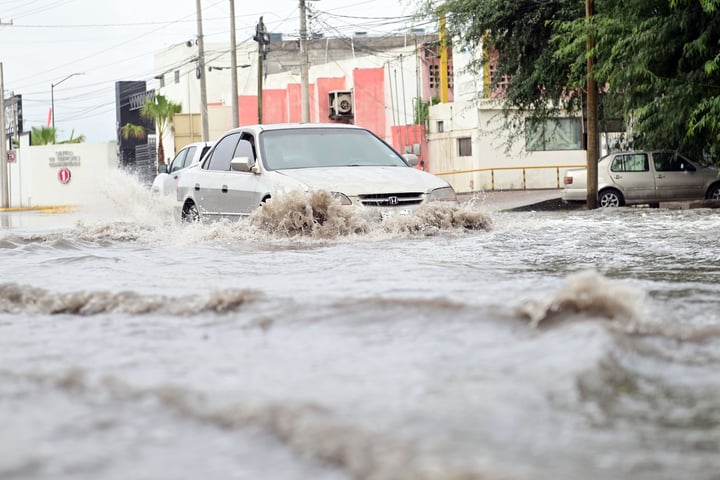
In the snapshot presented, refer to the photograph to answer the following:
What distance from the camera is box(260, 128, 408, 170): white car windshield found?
1220cm

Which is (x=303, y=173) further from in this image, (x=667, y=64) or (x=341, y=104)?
(x=341, y=104)

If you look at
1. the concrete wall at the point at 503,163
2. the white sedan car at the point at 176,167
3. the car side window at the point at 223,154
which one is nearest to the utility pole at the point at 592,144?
the white sedan car at the point at 176,167

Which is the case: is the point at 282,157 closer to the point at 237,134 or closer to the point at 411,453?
the point at 237,134

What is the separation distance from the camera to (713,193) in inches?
952

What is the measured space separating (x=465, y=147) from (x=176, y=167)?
23.4 m

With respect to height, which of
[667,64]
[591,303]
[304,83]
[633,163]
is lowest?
[591,303]

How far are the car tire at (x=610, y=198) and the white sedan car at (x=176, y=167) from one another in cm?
955

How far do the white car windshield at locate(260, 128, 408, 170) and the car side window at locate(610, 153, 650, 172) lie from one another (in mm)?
13045

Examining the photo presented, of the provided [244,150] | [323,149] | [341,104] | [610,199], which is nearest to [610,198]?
[610,199]

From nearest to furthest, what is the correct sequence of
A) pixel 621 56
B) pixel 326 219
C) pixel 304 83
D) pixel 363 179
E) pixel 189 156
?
1. pixel 326 219
2. pixel 363 179
3. pixel 189 156
4. pixel 621 56
5. pixel 304 83

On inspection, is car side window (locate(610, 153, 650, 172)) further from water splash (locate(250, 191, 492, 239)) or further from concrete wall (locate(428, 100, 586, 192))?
concrete wall (locate(428, 100, 586, 192))

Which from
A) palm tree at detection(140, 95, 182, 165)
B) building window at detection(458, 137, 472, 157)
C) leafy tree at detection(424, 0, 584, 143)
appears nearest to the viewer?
leafy tree at detection(424, 0, 584, 143)

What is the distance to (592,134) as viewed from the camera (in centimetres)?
2366

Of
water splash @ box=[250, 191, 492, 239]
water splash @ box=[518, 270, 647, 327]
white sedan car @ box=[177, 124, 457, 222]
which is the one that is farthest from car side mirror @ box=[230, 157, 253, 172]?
water splash @ box=[518, 270, 647, 327]
